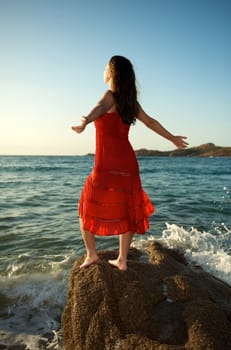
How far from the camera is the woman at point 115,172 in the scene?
11.6 feet

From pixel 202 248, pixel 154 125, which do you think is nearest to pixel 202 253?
pixel 202 248

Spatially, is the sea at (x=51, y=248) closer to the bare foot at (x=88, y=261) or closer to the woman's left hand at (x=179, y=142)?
the bare foot at (x=88, y=261)

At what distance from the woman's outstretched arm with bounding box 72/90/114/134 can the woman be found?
10 millimetres

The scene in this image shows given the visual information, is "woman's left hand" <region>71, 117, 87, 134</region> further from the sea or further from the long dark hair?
the sea

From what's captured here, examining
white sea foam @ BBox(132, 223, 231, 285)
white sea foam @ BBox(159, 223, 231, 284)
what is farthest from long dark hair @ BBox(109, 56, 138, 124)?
white sea foam @ BBox(159, 223, 231, 284)

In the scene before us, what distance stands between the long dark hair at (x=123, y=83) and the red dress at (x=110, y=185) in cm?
12

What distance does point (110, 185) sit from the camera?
3.62 m

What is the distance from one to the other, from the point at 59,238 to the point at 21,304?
123 inches

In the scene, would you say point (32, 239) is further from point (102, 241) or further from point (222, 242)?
point (222, 242)

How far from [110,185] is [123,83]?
999 millimetres

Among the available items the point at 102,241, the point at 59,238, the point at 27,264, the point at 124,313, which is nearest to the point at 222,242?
the point at 102,241

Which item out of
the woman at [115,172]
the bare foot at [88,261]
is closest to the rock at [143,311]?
the bare foot at [88,261]

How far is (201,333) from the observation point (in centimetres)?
291

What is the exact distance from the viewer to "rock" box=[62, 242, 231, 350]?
9.66ft
